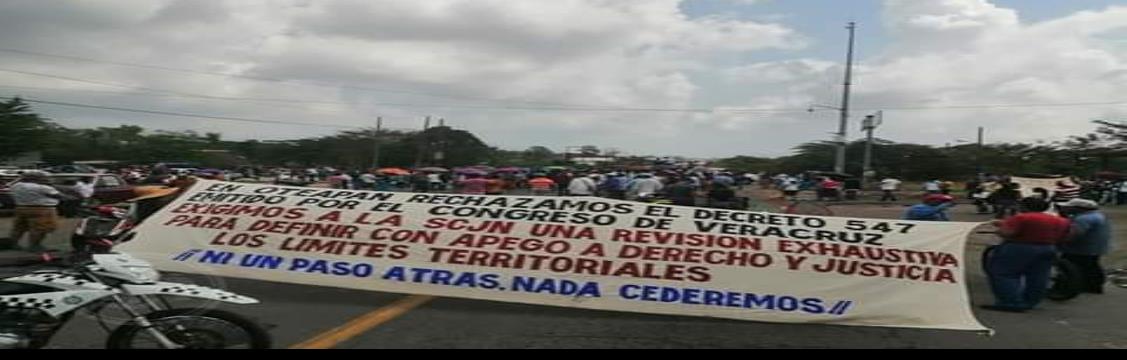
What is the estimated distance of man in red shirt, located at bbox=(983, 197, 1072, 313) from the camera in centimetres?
887

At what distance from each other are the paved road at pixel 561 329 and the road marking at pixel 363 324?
0.02 meters

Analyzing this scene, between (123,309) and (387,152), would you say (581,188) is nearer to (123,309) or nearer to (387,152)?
(123,309)

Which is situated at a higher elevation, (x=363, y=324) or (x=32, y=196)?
(x=32, y=196)

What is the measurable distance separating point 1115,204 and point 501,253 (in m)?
31.5

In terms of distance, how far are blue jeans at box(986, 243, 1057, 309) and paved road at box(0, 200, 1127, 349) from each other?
183mm

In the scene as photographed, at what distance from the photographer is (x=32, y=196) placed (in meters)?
12.8

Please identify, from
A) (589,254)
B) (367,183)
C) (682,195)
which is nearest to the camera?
(589,254)

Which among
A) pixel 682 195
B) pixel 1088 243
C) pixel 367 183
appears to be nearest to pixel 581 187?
pixel 682 195

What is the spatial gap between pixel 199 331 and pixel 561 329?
9.40 ft

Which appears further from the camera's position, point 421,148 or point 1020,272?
point 421,148

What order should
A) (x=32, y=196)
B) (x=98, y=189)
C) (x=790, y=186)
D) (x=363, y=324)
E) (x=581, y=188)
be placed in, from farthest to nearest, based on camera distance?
1. (x=790, y=186)
2. (x=581, y=188)
3. (x=98, y=189)
4. (x=32, y=196)
5. (x=363, y=324)

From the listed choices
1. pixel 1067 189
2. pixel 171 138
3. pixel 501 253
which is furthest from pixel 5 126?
pixel 501 253
